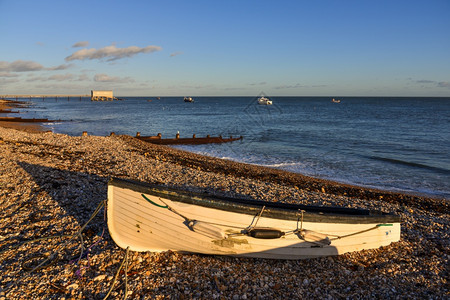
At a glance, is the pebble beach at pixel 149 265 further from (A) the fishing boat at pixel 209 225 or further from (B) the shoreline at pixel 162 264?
(A) the fishing boat at pixel 209 225

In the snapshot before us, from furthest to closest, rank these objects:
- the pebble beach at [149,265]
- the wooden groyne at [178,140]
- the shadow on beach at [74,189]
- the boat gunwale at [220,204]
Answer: the wooden groyne at [178,140], the shadow on beach at [74,189], the boat gunwale at [220,204], the pebble beach at [149,265]

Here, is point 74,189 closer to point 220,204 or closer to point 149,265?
point 149,265

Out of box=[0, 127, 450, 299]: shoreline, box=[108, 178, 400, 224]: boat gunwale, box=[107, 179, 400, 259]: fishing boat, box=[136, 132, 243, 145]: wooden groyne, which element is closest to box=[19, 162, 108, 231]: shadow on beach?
box=[0, 127, 450, 299]: shoreline

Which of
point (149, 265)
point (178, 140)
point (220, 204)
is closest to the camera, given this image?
point (220, 204)

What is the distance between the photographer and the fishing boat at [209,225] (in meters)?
5.81

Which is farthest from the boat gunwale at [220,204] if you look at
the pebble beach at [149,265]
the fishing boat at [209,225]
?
the pebble beach at [149,265]

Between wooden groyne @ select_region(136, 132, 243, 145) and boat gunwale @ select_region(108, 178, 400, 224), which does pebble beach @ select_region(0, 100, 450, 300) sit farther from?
wooden groyne @ select_region(136, 132, 243, 145)

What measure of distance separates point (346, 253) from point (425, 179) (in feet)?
45.3

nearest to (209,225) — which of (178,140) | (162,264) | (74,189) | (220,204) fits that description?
(220,204)

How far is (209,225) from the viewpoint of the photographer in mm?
5906

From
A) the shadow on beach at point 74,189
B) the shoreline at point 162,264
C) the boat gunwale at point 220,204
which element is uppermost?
the boat gunwale at point 220,204

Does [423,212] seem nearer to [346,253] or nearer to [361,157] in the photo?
[346,253]

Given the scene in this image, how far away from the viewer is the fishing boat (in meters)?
5.81

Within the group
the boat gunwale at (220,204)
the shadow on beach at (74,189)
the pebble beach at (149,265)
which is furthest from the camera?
the shadow on beach at (74,189)
